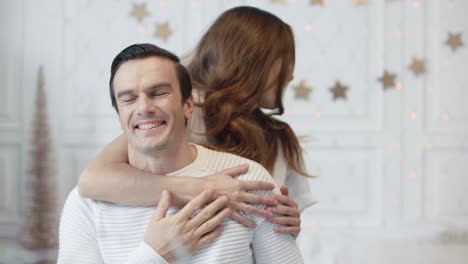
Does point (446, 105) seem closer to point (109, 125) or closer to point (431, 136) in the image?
point (431, 136)

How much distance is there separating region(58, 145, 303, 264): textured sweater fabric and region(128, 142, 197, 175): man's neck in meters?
0.01

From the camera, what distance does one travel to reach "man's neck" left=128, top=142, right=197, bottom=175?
91 centimetres

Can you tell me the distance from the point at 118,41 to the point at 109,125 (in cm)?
39

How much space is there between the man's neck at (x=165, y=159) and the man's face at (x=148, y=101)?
0.20 ft

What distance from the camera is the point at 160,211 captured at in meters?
0.87

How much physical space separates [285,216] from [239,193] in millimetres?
95

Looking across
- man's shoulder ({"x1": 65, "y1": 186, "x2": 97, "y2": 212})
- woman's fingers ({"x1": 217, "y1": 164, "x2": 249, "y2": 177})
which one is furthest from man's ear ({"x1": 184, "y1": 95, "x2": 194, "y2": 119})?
man's shoulder ({"x1": 65, "y1": 186, "x2": 97, "y2": 212})

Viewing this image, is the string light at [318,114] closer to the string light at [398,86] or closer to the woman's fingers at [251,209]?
the string light at [398,86]

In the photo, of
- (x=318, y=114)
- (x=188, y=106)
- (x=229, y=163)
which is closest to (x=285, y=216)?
(x=229, y=163)

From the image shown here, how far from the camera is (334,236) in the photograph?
272 centimetres

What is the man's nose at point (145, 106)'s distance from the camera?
806mm

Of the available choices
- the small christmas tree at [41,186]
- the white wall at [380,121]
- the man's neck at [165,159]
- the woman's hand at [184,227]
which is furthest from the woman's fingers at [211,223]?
the small christmas tree at [41,186]

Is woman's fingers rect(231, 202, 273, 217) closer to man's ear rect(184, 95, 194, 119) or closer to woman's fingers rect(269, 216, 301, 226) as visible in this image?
woman's fingers rect(269, 216, 301, 226)

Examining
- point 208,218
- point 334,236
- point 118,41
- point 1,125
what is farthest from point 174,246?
point 1,125
